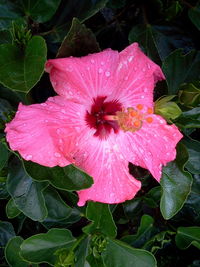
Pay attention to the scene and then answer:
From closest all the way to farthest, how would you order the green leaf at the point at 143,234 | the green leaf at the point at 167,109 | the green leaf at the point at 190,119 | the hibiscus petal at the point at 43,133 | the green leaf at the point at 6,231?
1. the hibiscus petal at the point at 43,133
2. the green leaf at the point at 167,109
3. the green leaf at the point at 190,119
4. the green leaf at the point at 143,234
5. the green leaf at the point at 6,231

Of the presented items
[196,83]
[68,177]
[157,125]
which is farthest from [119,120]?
[196,83]

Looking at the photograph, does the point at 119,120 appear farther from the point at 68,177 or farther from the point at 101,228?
the point at 101,228

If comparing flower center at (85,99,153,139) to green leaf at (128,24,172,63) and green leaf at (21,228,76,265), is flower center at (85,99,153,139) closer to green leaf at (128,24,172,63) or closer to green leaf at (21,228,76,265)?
green leaf at (128,24,172,63)

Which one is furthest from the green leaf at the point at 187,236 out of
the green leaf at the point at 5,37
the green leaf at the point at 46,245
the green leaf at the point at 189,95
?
the green leaf at the point at 5,37

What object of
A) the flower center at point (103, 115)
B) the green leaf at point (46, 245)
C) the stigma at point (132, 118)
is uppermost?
the stigma at point (132, 118)

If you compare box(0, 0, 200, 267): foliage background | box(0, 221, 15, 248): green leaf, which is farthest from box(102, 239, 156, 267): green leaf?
box(0, 221, 15, 248): green leaf

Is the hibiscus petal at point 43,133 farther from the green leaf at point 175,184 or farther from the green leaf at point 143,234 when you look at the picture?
the green leaf at point 143,234

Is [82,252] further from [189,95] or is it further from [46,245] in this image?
[189,95]

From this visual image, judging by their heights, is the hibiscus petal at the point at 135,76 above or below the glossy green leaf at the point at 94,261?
above
